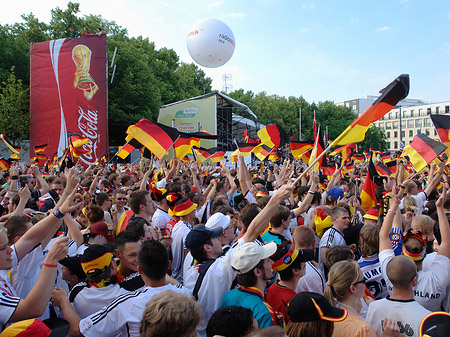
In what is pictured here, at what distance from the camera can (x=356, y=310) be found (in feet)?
9.37

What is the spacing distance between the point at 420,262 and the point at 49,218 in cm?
360

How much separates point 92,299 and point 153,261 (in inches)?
25.7

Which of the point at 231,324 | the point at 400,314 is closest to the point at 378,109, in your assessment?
the point at 400,314

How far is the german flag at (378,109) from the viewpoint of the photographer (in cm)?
400

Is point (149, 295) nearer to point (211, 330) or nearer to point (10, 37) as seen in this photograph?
point (211, 330)

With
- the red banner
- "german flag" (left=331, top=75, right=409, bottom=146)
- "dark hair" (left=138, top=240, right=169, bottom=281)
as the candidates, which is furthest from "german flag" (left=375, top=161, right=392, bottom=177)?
the red banner

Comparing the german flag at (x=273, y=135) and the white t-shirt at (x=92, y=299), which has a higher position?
the german flag at (x=273, y=135)

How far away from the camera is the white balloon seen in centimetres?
1602

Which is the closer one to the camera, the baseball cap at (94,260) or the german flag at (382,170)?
the baseball cap at (94,260)

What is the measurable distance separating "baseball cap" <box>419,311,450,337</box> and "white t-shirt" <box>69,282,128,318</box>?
86.8 inches

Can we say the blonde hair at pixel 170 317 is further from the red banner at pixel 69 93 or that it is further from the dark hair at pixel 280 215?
the red banner at pixel 69 93

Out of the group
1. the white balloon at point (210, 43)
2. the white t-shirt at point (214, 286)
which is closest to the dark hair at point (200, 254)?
the white t-shirt at point (214, 286)

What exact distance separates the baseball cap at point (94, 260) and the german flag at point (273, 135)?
9.27m

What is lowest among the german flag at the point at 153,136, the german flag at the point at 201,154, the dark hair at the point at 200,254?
the dark hair at the point at 200,254
